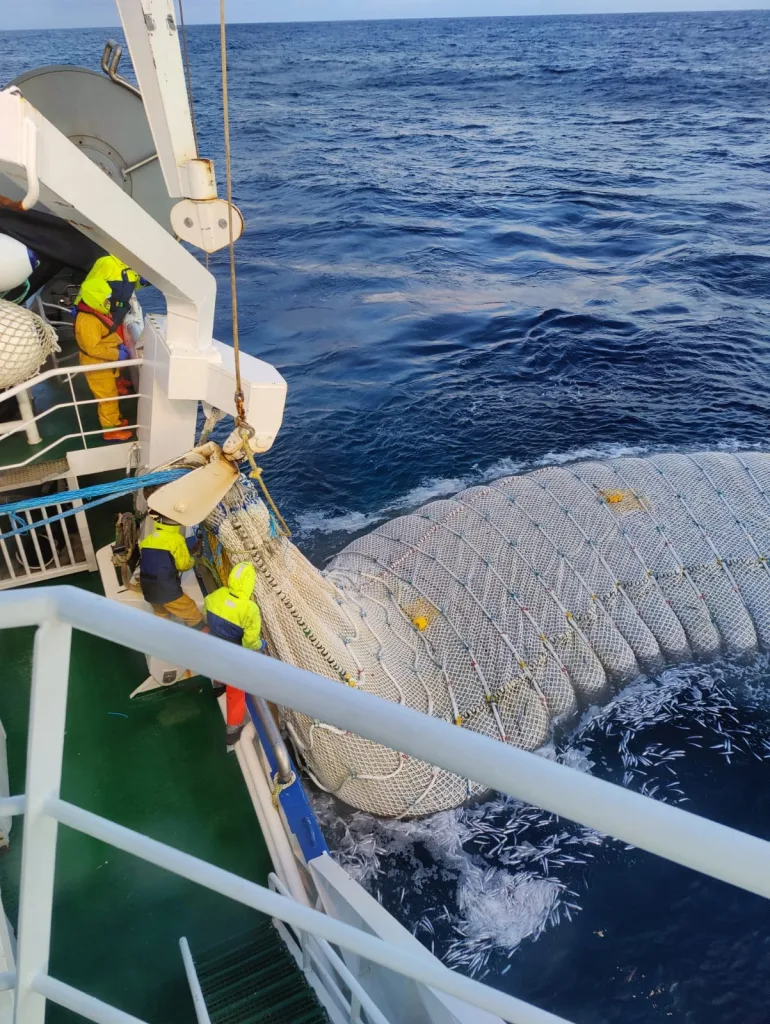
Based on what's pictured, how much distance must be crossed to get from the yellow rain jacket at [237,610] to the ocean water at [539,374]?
85.9 inches

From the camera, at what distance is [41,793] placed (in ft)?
4.38

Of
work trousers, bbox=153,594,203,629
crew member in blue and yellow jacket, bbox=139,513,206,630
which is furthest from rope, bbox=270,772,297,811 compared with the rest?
crew member in blue and yellow jacket, bbox=139,513,206,630

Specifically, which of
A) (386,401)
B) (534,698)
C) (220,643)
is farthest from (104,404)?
(386,401)

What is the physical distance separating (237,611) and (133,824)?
4.97 feet

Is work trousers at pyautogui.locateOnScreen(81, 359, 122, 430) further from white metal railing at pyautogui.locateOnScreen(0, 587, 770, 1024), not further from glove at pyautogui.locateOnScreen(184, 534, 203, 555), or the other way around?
white metal railing at pyautogui.locateOnScreen(0, 587, 770, 1024)

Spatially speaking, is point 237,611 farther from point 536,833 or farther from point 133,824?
point 536,833

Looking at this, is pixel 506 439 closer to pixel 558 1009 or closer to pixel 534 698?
pixel 534 698

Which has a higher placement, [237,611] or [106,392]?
[106,392]

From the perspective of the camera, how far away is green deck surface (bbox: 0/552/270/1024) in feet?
13.1

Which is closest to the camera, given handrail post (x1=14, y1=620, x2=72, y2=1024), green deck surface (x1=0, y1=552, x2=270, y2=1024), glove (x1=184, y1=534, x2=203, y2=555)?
handrail post (x1=14, y1=620, x2=72, y2=1024)

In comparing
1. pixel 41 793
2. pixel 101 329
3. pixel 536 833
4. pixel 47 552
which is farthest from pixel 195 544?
pixel 41 793

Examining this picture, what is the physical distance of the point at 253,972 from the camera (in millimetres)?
3713

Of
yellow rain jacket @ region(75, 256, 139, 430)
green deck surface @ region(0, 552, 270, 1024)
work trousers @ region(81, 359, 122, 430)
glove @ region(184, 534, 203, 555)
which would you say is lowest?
green deck surface @ region(0, 552, 270, 1024)

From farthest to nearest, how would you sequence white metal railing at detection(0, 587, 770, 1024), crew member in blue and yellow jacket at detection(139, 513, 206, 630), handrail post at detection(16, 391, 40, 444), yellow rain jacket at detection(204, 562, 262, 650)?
handrail post at detection(16, 391, 40, 444) < crew member in blue and yellow jacket at detection(139, 513, 206, 630) < yellow rain jacket at detection(204, 562, 262, 650) < white metal railing at detection(0, 587, 770, 1024)
